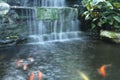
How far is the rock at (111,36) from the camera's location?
44.2 ft

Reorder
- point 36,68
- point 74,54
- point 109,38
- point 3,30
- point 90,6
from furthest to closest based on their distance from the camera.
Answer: point 90,6
point 109,38
point 3,30
point 74,54
point 36,68

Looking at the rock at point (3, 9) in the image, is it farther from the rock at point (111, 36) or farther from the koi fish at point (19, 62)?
the rock at point (111, 36)

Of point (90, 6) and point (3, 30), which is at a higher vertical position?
point (90, 6)

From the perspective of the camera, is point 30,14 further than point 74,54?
Yes

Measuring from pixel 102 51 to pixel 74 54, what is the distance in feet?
5.30

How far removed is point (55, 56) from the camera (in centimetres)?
1068

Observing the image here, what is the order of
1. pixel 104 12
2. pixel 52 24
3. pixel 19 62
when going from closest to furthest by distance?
pixel 19 62 → pixel 104 12 → pixel 52 24

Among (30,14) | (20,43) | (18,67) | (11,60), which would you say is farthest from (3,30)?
(18,67)

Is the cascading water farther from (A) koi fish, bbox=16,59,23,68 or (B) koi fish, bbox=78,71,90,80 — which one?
(B) koi fish, bbox=78,71,90,80

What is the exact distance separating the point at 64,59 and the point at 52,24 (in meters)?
4.90

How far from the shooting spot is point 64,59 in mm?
10289

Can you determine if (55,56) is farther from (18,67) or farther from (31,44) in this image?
(31,44)

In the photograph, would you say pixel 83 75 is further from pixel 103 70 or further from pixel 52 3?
pixel 52 3

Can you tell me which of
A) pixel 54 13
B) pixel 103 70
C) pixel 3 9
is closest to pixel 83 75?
pixel 103 70
